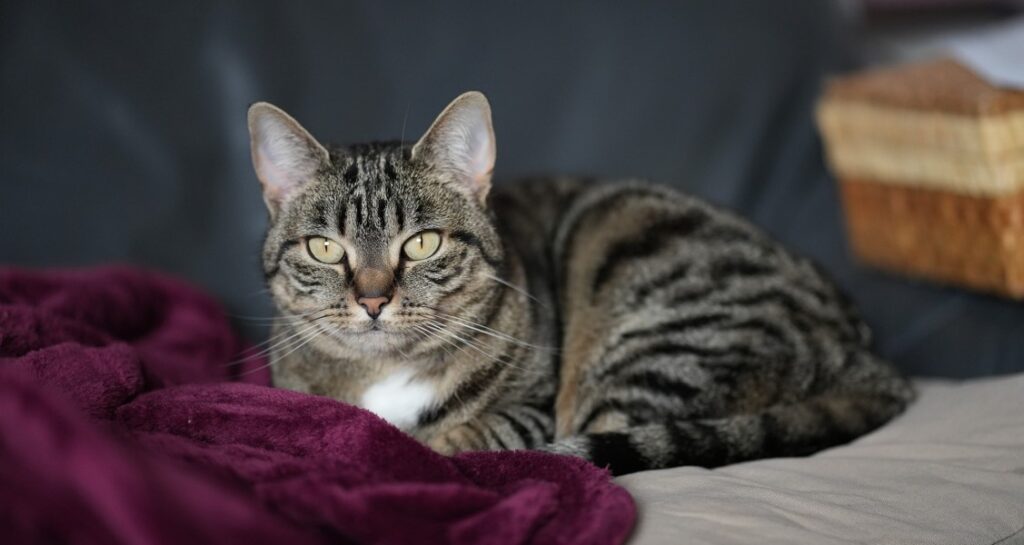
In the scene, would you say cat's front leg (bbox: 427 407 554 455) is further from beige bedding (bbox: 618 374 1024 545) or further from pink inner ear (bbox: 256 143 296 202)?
pink inner ear (bbox: 256 143 296 202)

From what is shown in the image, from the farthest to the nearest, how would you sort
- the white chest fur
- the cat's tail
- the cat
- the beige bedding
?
the white chest fur < the cat < the cat's tail < the beige bedding

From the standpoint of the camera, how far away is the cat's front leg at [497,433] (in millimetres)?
1490

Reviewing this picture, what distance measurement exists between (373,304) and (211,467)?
388 millimetres

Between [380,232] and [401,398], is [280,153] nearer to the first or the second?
[380,232]

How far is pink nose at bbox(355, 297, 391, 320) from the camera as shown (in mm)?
1421

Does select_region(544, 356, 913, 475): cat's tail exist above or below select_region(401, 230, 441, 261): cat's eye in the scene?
below

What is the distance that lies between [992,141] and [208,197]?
1.62 m

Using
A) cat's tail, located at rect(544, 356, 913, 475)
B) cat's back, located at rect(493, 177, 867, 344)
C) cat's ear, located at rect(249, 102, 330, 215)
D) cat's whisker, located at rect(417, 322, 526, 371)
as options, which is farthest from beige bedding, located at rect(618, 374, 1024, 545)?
cat's ear, located at rect(249, 102, 330, 215)

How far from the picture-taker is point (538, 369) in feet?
5.45

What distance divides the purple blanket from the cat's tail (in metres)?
0.13

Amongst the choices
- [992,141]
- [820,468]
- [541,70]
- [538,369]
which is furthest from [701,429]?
[541,70]

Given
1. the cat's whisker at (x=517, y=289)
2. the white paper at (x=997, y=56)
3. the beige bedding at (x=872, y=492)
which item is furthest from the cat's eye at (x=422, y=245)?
the white paper at (x=997, y=56)

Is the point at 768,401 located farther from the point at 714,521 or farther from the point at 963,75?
the point at 963,75

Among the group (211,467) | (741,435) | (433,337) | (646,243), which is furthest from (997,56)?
(211,467)
